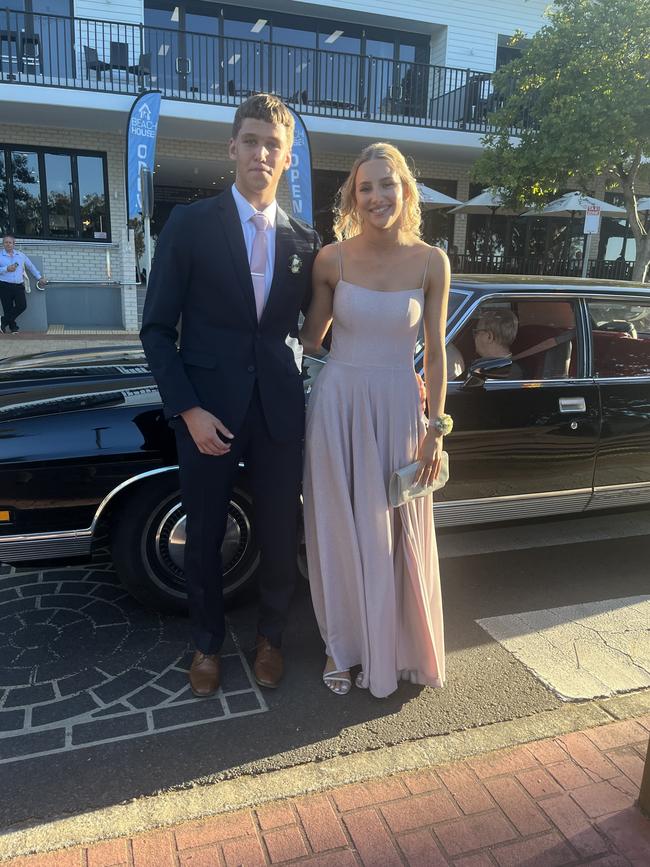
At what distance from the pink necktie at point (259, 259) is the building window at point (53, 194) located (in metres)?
13.0

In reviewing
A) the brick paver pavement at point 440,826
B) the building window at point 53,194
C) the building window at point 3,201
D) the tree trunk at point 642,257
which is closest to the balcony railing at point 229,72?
the building window at point 53,194

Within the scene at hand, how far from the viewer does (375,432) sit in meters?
2.50

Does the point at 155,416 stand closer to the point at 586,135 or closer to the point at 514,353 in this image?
the point at 514,353

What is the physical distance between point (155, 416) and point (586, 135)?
35.4ft

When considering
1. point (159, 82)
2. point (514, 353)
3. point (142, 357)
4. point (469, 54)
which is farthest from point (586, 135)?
point (142, 357)

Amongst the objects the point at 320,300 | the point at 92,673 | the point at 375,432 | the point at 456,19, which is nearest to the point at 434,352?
the point at 375,432

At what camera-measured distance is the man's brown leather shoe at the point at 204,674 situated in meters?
2.60

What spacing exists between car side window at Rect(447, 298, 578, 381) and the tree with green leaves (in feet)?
28.9

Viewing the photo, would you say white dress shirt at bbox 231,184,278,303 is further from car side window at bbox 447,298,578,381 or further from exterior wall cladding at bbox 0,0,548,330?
exterior wall cladding at bbox 0,0,548,330

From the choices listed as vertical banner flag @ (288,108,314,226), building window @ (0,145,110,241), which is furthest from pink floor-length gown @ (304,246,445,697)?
building window @ (0,145,110,241)

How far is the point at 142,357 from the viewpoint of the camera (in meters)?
3.93

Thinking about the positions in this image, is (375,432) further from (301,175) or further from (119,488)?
(301,175)

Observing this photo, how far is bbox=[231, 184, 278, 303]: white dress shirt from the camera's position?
235 centimetres

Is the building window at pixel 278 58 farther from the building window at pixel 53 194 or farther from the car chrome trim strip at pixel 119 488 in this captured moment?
the car chrome trim strip at pixel 119 488
